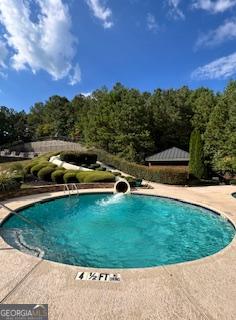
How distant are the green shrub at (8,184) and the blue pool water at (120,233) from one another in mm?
2743

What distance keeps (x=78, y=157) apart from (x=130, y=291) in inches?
1109

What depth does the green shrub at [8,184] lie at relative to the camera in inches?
694

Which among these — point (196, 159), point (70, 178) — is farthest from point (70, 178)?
point (196, 159)

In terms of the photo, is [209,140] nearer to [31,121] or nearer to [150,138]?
[150,138]

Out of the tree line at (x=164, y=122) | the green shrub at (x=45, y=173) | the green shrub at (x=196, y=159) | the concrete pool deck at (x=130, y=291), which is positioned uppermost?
the tree line at (x=164, y=122)

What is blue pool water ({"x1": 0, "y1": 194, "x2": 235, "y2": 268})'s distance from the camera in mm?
9508

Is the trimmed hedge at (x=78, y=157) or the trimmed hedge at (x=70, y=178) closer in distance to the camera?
the trimmed hedge at (x=70, y=178)

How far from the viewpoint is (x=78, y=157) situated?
1326 inches

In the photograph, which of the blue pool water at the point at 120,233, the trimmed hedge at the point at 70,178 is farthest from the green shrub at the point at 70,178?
the blue pool water at the point at 120,233

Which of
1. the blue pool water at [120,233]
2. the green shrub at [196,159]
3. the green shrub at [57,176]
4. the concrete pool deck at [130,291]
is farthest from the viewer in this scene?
the green shrub at [196,159]

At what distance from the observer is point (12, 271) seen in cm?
712

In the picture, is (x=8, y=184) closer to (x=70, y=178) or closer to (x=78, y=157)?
(x=70, y=178)

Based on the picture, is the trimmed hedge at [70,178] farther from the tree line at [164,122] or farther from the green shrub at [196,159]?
the tree line at [164,122]

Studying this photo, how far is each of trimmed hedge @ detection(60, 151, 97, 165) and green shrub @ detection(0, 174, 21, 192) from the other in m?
13.6
